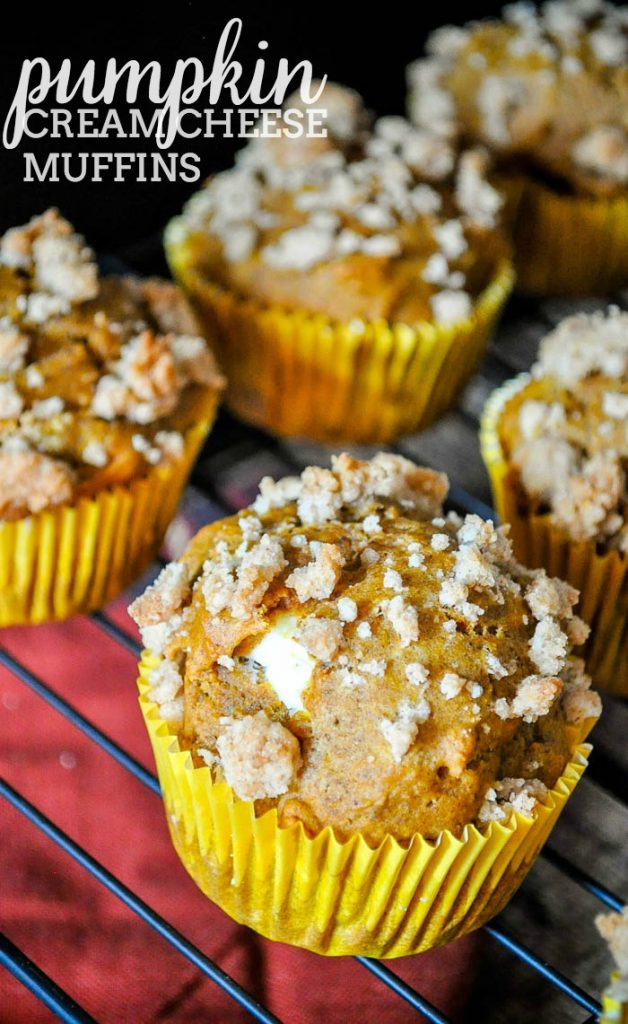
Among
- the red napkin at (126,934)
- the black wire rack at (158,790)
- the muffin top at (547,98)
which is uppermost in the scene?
the muffin top at (547,98)

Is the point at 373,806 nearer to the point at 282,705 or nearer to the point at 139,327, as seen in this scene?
the point at 282,705

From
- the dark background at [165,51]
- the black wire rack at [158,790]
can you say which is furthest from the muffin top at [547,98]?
the black wire rack at [158,790]

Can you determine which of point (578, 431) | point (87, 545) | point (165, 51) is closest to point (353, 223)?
point (165, 51)

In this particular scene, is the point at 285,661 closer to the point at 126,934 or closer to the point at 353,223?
the point at 126,934

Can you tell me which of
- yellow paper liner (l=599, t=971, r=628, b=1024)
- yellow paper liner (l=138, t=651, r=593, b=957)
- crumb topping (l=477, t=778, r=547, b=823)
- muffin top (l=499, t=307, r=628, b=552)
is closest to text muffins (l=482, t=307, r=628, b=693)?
muffin top (l=499, t=307, r=628, b=552)

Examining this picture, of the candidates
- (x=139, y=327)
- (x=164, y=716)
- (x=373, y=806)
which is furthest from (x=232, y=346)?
(x=373, y=806)

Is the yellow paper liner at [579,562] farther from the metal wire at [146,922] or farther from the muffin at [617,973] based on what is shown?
the muffin at [617,973]
